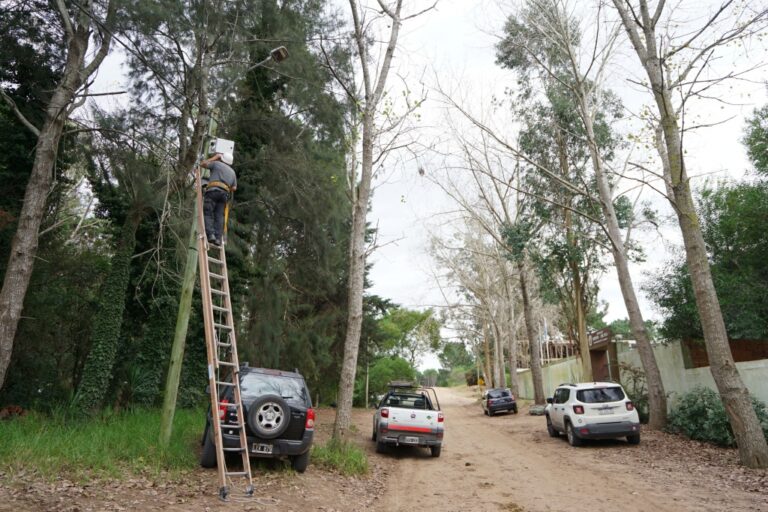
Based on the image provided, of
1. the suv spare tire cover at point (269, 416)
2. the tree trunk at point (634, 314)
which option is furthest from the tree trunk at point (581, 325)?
the suv spare tire cover at point (269, 416)

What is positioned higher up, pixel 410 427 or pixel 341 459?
pixel 410 427

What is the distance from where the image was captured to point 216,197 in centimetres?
767

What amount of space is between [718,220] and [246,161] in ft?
54.6

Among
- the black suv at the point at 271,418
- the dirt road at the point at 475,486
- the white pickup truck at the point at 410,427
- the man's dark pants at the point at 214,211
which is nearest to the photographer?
the dirt road at the point at 475,486

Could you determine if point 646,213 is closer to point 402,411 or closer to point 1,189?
point 402,411

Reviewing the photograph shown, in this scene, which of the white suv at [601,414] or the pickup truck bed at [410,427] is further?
the white suv at [601,414]

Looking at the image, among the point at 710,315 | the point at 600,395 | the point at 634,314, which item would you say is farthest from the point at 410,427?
the point at 634,314

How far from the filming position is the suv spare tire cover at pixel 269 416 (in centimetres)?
765

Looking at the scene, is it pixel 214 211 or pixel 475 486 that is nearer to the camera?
pixel 214 211

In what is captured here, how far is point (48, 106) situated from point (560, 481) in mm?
14031

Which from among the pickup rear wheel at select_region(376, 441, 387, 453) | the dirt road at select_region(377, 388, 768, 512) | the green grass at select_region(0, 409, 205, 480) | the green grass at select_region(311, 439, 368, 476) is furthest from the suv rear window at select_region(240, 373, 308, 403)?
the pickup rear wheel at select_region(376, 441, 387, 453)

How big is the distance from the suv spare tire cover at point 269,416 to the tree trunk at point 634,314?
12.2 metres

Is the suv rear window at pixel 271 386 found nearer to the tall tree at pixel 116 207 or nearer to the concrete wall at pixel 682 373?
the tall tree at pixel 116 207

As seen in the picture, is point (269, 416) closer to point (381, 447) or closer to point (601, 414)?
point (381, 447)
